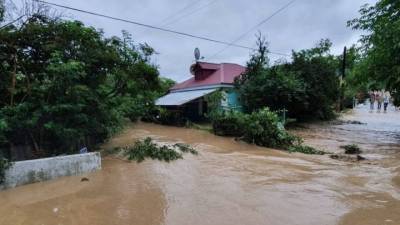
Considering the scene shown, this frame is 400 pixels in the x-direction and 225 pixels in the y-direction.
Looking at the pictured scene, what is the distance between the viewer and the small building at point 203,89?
2255 centimetres

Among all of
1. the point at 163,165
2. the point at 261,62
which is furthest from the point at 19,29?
the point at 261,62

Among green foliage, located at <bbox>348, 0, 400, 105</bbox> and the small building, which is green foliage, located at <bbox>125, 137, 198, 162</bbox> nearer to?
green foliage, located at <bbox>348, 0, 400, 105</bbox>

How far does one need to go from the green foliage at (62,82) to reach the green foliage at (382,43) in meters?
9.07

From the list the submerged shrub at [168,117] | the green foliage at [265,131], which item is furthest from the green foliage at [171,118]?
the green foliage at [265,131]

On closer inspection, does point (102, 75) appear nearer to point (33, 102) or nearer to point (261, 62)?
point (33, 102)

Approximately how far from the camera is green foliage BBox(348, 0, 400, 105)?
13.4m

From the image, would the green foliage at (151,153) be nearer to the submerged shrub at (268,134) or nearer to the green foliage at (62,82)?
the green foliage at (62,82)

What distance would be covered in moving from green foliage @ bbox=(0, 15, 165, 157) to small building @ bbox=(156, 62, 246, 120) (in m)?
11.0

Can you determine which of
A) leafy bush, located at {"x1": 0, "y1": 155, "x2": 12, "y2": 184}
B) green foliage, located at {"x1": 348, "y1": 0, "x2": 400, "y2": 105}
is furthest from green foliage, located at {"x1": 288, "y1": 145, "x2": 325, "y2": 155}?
leafy bush, located at {"x1": 0, "y1": 155, "x2": 12, "y2": 184}

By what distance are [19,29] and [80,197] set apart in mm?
5176

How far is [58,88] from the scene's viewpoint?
855 centimetres

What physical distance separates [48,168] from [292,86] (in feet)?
50.5

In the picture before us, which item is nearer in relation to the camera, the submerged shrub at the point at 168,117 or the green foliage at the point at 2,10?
the green foliage at the point at 2,10

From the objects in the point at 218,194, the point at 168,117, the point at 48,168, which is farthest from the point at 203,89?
the point at 218,194
